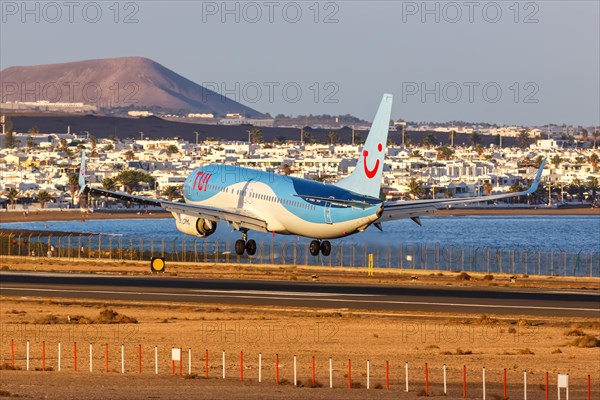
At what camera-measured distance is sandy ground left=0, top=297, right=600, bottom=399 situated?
171 feet

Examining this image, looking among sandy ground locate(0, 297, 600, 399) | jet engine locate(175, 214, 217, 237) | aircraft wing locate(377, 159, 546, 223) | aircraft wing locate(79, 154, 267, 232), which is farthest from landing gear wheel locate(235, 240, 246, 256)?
aircraft wing locate(377, 159, 546, 223)

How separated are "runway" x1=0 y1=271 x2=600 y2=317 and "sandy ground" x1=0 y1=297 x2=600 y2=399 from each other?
165 inches

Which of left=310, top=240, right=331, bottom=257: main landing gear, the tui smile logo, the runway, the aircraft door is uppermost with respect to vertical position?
the tui smile logo

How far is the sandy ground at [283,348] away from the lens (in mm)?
52125

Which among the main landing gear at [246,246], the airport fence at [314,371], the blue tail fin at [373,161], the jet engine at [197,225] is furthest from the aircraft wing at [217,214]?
the airport fence at [314,371]

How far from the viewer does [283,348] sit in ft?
219

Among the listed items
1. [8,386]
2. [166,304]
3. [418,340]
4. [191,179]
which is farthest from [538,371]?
[191,179]

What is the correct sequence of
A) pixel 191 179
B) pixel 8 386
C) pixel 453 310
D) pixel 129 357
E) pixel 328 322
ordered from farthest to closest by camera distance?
pixel 191 179, pixel 453 310, pixel 328 322, pixel 129 357, pixel 8 386

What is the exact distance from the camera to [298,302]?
89250 millimetres

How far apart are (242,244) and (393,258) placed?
191 feet

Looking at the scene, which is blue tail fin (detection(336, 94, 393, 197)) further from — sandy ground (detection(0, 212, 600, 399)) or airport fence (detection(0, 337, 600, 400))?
airport fence (detection(0, 337, 600, 400))

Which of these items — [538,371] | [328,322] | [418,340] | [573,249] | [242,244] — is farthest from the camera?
[573,249]

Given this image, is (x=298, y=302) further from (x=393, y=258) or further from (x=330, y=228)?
(x=393, y=258)

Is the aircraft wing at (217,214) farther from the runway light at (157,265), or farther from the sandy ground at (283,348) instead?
the runway light at (157,265)
